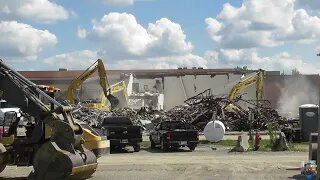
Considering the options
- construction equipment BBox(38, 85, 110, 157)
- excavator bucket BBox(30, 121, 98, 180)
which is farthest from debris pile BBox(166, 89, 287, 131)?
excavator bucket BBox(30, 121, 98, 180)

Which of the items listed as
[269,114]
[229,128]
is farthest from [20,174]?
[269,114]

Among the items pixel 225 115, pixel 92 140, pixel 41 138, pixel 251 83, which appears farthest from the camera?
pixel 251 83

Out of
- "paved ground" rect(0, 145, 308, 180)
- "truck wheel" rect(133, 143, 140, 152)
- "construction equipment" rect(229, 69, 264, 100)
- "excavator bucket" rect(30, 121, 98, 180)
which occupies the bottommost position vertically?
"paved ground" rect(0, 145, 308, 180)

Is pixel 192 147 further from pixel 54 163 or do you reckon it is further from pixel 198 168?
pixel 54 163

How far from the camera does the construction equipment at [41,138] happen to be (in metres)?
14.0

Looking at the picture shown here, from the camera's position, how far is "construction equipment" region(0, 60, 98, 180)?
14.0 metres

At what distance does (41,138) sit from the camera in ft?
50.2

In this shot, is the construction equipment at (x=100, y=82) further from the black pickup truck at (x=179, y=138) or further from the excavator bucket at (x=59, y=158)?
the excavator bucket at (x=59, y=158)

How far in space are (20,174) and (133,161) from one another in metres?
5.72

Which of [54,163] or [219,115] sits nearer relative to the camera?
[54,163]

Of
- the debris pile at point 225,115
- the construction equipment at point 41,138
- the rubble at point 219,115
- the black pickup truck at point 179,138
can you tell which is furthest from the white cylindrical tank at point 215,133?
the construction equipment at point 41,138

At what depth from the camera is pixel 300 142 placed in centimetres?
3381

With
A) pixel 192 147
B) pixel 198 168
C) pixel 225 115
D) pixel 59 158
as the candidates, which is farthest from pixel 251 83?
pixel 59 158

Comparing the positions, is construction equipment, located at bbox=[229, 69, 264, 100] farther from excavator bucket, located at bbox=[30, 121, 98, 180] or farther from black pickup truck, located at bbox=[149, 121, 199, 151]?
excavator bucket, located at bbox=[30, 121, 98, 180]
